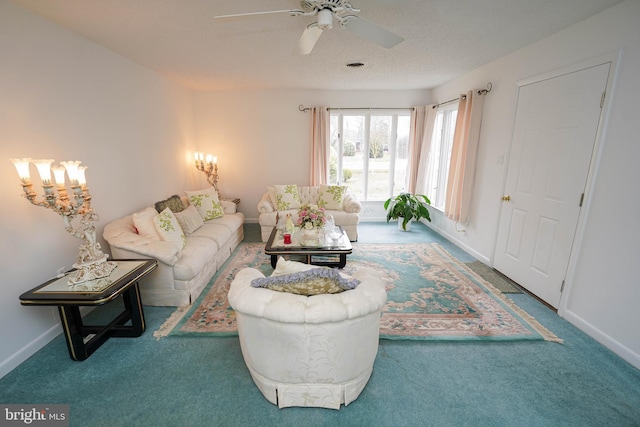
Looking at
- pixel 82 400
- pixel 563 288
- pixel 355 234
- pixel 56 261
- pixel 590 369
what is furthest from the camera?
pixel 355 234

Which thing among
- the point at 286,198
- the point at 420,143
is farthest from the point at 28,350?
the point at 420,143

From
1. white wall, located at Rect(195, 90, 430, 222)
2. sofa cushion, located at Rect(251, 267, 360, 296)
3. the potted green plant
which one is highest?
white wall, located at Rect(195, 90, 430, 222)

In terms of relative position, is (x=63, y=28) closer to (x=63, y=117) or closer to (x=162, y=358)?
(x=63, y=117)

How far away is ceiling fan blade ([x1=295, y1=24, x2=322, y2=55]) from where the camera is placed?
1.93m

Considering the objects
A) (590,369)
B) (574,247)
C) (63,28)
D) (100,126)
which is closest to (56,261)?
(100,126)

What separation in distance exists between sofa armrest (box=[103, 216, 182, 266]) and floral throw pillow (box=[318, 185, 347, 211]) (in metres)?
2.67

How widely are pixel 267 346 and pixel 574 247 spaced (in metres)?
2.77

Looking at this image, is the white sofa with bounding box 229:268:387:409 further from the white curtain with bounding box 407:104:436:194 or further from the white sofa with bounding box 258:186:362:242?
the white curtain with bounding box 407:104:436:194

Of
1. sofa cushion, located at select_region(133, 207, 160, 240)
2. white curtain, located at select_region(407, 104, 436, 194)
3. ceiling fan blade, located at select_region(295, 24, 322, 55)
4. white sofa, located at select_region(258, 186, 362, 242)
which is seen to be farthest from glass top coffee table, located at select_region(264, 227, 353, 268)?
white curtain, located at select_region(407, 104, 436, 194)

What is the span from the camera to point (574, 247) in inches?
93.8

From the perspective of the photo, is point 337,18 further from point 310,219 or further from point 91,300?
point 91,300

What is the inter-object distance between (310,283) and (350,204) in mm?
3233

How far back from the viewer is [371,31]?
1.87 metres

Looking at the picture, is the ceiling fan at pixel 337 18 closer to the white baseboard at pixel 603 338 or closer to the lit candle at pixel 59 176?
the lit candle at pixel 59 176
